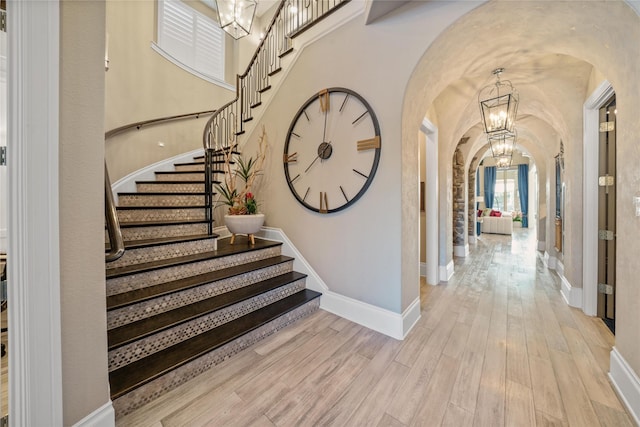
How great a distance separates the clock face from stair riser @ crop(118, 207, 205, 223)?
122 centimetres

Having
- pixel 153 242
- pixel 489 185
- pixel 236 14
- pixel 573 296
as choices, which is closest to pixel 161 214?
pixel 153 242

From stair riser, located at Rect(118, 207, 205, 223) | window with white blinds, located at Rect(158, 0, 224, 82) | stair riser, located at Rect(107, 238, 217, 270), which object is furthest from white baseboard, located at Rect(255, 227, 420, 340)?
window with white blinds, located at Rect(158, 0, 224, 82)

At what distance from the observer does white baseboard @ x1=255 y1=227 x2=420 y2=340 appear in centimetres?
209

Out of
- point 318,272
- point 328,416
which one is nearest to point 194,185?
point 318,272

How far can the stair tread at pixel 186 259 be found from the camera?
1.83 meters

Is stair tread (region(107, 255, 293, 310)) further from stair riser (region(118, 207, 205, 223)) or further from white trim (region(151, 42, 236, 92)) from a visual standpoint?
white trim (region(151, 42, 236, 92))

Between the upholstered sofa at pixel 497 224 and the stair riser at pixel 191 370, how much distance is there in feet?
30.5

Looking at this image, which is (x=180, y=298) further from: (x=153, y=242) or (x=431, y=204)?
(x=431, y=204)

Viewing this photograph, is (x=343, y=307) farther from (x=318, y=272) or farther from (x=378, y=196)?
(x=378, y=196)

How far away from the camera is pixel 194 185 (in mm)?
3469

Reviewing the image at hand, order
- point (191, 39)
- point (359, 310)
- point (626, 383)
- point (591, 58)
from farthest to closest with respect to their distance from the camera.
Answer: point (191, 39) → point (359, 310) → point (591, 58) → point (626, 383)

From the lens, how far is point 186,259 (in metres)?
2.19

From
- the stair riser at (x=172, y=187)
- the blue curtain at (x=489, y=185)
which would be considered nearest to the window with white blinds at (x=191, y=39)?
the stair riser at (x=172, y=187)

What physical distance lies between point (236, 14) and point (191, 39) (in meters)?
2.78
